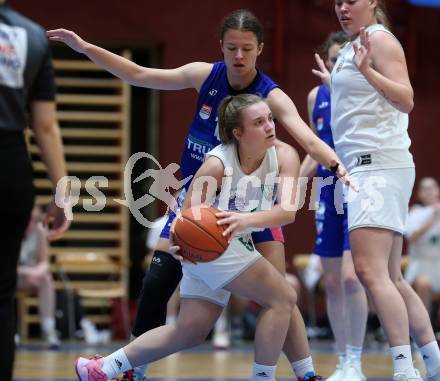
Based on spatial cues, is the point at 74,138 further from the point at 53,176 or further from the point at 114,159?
the point at 53,176

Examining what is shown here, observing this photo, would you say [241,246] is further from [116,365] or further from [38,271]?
[38,271]

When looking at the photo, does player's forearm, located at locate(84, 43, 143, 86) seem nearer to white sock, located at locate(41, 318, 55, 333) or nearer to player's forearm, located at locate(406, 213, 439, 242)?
white sock, located at locate(41, 318, 55, 333)

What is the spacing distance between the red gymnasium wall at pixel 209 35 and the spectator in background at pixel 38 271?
2.42 meters

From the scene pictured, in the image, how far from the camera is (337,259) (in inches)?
238

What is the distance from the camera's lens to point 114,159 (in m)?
12.6

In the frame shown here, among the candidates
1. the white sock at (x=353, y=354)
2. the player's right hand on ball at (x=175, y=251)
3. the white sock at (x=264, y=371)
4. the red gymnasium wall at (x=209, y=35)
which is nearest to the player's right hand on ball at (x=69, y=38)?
the player's right hand on ball at (x=175, y=251)

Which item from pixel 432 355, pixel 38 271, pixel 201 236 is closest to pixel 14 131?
pixel 201 236

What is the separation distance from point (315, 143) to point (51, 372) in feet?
10.6

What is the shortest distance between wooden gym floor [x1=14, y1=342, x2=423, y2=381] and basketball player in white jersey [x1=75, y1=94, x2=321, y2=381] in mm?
1840

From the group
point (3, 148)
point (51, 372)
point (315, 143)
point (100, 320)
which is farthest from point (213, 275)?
point (100, 320)

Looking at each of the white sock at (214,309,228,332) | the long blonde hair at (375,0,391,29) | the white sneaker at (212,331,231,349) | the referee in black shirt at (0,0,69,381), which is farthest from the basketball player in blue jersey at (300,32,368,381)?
the white sock at (214,309,228,332)

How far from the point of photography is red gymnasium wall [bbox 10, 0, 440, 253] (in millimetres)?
12398

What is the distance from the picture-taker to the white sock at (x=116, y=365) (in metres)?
4.65

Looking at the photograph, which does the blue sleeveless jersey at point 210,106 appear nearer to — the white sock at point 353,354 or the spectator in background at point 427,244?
the white sock at point 353,354
